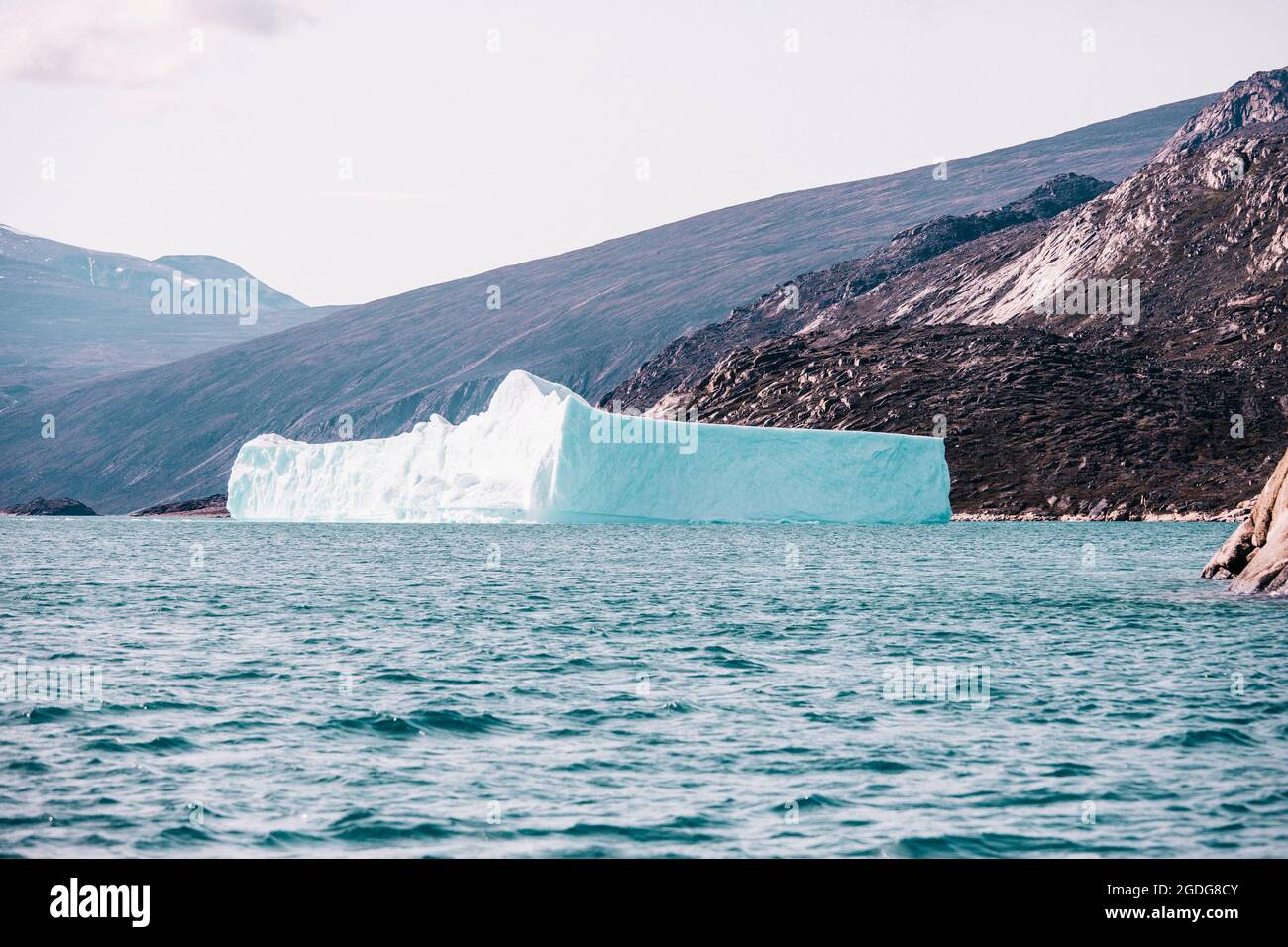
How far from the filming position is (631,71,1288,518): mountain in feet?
346

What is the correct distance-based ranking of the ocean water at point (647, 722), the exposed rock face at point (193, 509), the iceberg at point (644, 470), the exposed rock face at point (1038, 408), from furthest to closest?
the exposed rock face at point (193, 509), the exposed rock face at point (1038, 408), the iceberg at point (644, 470), the ocean water at point (647, 722)

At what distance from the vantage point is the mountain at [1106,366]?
346 ft

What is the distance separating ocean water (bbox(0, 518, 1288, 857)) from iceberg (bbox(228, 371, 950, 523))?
3120 cm

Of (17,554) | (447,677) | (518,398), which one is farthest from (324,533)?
(447,677)

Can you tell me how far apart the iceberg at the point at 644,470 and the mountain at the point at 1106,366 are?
3199cm

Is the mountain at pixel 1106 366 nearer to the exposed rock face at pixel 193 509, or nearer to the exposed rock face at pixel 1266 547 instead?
the exposed rock face at pixel 193 509

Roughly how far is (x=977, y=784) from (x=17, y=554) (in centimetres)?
5675

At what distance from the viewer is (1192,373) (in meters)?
115

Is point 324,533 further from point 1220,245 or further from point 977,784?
point 1220,245

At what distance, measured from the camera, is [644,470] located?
7125 centimetres
